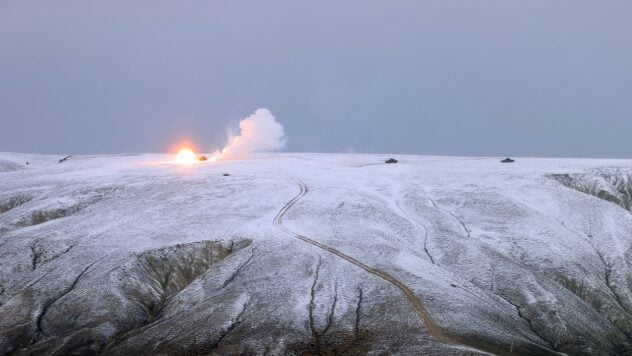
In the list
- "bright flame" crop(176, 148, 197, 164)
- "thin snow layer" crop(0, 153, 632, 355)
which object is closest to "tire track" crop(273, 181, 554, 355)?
"thin snow layer" crop(0, 153, 632, 355)

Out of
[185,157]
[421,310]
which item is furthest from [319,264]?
[185,157]

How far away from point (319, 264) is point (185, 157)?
348 ft

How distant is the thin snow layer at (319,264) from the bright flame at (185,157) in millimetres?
36778

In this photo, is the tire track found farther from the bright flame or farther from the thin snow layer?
the bright flame

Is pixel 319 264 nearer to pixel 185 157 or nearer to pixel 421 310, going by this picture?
pixel 421 310

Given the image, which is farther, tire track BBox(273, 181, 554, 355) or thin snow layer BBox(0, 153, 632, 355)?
thin snow layer BBox(0, 153, 632, 355)

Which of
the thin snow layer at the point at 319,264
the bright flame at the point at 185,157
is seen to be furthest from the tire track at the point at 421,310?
the bright flame at the point at 185,157

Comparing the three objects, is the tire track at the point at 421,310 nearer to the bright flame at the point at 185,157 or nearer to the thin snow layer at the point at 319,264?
the thin snow layer at the point at 319,264

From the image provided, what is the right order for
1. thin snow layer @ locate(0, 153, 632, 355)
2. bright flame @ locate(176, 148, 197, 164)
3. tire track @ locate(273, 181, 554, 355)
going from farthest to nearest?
1. bright flame @ locate(176, 148, 197, 164)
2. thin snow layer @ locate(0, 153, 632, 355)
3. tire track @ locate(273, 181, 554, 355)

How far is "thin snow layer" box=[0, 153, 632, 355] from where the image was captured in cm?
7081

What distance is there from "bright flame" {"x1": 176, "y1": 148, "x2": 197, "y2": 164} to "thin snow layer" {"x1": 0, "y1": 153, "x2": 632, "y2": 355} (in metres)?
36.8

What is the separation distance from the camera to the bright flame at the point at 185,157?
171 meters

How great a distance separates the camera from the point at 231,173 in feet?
451

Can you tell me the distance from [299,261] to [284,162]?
7836cm
